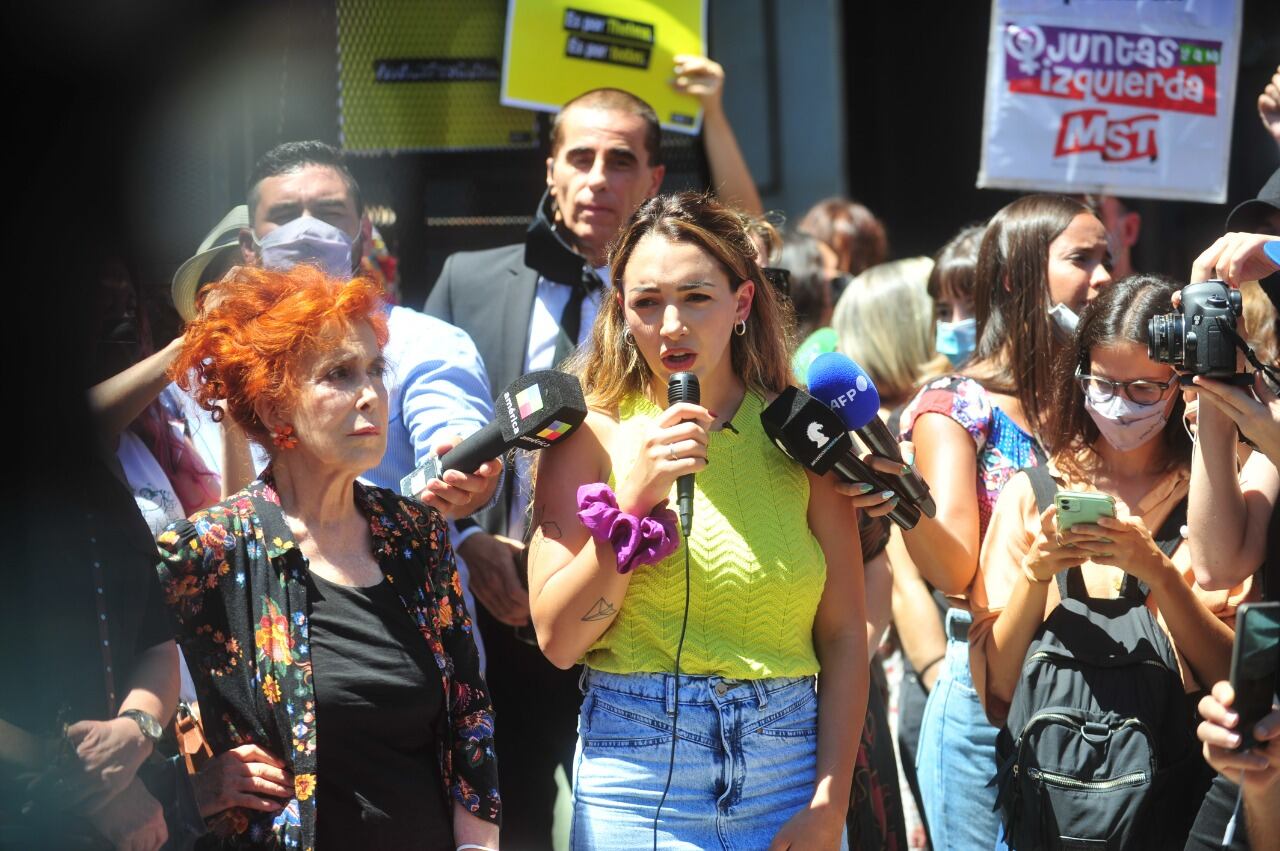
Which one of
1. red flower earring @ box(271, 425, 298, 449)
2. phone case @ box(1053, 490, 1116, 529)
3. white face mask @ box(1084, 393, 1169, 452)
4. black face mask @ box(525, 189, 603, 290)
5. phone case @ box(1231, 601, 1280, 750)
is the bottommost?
phone case @ box(1231, 601, 1280, 750)

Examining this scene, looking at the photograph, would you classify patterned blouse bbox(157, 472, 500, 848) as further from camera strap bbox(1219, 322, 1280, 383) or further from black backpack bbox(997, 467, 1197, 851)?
camera strap bbox(1219, 322, 1280, 383)

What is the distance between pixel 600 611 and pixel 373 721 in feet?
1.63

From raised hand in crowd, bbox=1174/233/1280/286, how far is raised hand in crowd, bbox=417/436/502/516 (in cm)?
154

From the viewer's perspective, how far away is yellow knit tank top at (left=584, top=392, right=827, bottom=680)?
2.95 m

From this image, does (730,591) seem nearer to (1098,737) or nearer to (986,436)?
(1098,737)

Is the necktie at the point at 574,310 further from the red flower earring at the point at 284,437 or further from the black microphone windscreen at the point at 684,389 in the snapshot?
the black microphone windscreen at the point at 684,389

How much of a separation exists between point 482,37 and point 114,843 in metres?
3.38

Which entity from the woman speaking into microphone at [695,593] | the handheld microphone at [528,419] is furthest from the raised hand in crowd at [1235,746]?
the handheld microphone at [528,419]

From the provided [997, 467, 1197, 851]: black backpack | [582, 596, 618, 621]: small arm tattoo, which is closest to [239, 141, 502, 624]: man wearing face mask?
[582, 596, 618, 621]: small arm tattoo

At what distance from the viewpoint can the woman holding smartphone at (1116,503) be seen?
10.5ft

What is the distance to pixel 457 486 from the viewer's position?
10.1ft

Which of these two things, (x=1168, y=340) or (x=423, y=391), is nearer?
(x=1168, y=340)

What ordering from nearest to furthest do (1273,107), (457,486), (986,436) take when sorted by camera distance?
(457,486), (986,436), (1273,107)

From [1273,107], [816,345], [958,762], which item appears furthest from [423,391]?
[1273,107]
